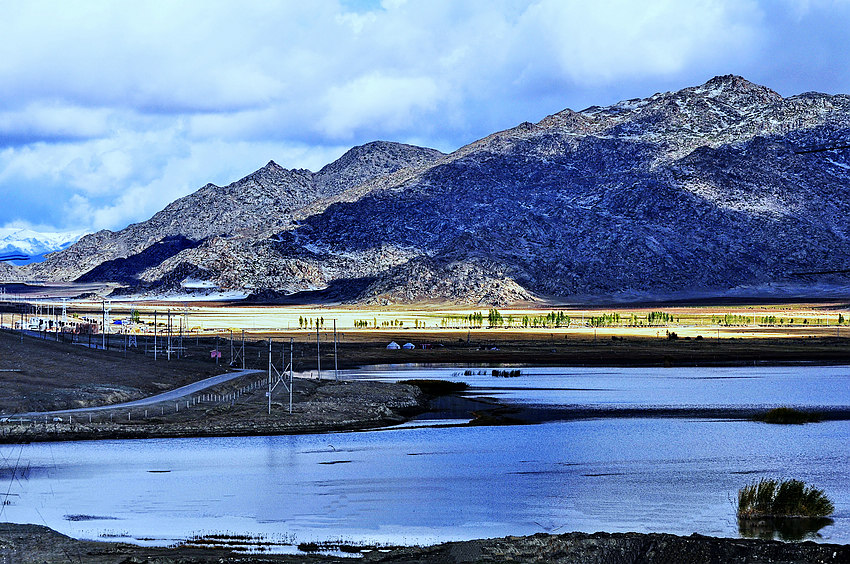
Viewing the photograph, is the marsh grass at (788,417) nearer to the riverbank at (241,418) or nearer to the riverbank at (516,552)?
the riverbank at (241,418)

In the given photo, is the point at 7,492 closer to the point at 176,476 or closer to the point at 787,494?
the point at 176,476

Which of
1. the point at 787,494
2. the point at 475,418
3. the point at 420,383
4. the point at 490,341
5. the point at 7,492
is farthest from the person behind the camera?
the point at 490,341

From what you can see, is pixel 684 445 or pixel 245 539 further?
pixel 684 445

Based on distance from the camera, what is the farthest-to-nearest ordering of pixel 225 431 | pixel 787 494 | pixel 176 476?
pixel 225 431, pixel 176 476, pixel 787 494

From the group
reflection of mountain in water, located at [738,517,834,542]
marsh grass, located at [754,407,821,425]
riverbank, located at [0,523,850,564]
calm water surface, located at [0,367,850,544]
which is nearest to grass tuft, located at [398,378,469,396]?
calm water surface, located at [0,367,850,544]

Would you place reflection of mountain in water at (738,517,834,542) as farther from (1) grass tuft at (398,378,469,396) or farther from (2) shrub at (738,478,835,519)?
(1) grass tuft at (398,378,469,396)

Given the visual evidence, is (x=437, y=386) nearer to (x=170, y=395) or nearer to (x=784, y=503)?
(x=170, y=395)

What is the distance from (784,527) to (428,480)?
47.1 feet

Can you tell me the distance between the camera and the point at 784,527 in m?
33.3

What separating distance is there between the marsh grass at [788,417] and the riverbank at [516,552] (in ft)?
121

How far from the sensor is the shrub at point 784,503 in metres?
34.6

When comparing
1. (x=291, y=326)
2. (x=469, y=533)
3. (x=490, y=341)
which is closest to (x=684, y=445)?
(x=469, y=533)

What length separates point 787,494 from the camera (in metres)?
35.1

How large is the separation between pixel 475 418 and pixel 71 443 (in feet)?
74.2
